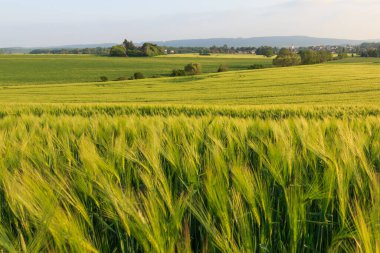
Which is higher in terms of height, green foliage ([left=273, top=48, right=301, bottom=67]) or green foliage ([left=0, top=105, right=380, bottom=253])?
green foliage ([left=0, top=105, right=380, bottom=253])

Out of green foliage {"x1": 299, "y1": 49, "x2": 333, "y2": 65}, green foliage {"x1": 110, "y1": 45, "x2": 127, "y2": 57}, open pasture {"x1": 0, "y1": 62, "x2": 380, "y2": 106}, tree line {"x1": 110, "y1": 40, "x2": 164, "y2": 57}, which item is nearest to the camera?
open pasture {"x1": 0, "y1": 62, "x2": 380, "y2": 106}

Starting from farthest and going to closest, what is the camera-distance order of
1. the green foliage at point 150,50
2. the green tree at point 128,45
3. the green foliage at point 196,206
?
1. the green tree at point 128,45
2. the green foliage at point 150,50
3. the green foliage at point 196,206

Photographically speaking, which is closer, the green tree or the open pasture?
the open pasture

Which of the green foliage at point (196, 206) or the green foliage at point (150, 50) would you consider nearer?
the green foliage at point (196, 206)

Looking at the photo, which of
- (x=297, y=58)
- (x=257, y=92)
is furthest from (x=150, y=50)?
(x=257, y=92)

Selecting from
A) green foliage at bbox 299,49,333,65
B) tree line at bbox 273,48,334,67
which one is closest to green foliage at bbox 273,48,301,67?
tree line at bbox 273,48,334,67

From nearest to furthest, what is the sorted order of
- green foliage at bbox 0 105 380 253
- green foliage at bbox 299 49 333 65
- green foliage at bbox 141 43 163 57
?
green foliage at bbox 0 105 380 253 < green foliage at bbox 299 49 333 65 < green foliage at bbox 141 43 163 57

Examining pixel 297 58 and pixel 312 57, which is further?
pixel 312 57

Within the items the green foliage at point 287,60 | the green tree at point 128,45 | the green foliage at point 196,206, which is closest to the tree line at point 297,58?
the green foliage at point 287,60

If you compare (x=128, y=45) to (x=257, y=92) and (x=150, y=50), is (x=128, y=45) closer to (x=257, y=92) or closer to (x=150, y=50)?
(x=150, y=50)

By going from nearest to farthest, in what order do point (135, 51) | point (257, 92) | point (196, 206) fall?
point (196, 206)
point (257, 92)
point (135, 51)

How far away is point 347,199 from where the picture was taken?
4.98ft

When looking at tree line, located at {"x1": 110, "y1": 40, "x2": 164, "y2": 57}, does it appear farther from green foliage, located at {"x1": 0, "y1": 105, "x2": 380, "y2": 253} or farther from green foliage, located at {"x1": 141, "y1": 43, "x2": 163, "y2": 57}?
green foliage, located at {"x1": 0, "y1": 105, "x2": 380, "y2": 253}

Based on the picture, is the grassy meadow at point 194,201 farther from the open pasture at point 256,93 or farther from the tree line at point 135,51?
the tree line at point 135,51
